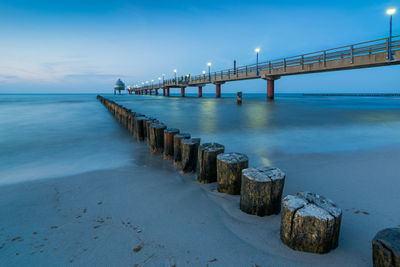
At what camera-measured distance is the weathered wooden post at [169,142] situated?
4980 mm

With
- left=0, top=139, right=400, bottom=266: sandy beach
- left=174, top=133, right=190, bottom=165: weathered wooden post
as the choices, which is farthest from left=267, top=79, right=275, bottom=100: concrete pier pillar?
left=174, top=133, right=190, bottom=165: weathered wooden post

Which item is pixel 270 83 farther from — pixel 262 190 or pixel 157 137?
pixel 262 190

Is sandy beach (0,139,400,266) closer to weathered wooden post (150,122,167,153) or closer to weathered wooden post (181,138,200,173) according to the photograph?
weathered wooden post (181,138,200,173)

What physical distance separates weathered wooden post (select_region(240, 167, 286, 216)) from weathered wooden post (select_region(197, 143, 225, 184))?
978 millimetres

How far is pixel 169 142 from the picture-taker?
16.6ft

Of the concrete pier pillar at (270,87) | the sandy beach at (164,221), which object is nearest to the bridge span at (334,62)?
the concrete pier pillar at (270,87)

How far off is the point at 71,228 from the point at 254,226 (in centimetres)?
202

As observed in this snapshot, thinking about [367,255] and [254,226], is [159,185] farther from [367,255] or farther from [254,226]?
[367,255]

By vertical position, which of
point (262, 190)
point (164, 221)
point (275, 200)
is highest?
point (262, 190)

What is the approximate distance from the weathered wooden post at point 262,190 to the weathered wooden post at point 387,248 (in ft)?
3.30

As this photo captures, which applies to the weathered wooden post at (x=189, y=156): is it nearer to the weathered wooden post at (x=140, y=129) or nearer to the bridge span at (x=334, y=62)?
the weathered wooden post at (x=140, y=129)

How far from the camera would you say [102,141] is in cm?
801

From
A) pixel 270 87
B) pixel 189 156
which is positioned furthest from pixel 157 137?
pixel 270 87

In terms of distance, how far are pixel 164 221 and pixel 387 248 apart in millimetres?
2023
